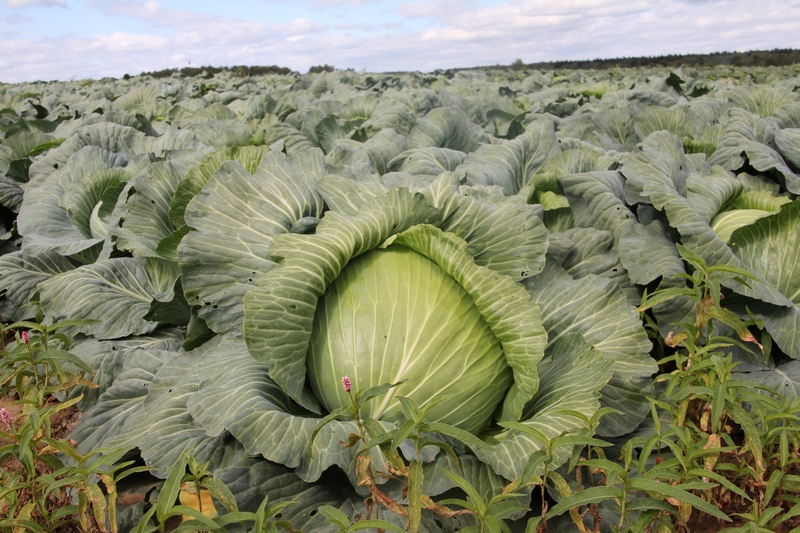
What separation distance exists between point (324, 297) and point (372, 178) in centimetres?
70

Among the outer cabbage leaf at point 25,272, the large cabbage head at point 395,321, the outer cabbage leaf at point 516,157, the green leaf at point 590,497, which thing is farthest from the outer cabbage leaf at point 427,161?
the outer cabbage leaf at point 25,272

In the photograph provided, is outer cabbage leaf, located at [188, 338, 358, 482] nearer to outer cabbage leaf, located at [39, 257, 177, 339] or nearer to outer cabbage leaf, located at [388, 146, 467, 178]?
outer cabbage leaf, located at [39, 257, 177, 339]

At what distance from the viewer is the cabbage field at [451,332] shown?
180 cm

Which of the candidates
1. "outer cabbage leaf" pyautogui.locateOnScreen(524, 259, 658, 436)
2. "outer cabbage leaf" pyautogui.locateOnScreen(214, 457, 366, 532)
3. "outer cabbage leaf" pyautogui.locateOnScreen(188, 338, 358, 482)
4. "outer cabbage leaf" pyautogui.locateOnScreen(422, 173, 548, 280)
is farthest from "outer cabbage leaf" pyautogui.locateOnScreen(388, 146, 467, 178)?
"outer cabbage leaf" pyautogui.locateOnScreen(214, 457, 366, 532)

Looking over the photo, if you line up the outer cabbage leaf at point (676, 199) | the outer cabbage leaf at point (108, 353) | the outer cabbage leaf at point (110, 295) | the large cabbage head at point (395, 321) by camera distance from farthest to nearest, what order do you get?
the outer cabbage leaf at point (110, 295), the outer cabbage leaf at point (108, 353), the outer cabbage leaf at point (676, 199), the large cabbage head at point (395, 321)

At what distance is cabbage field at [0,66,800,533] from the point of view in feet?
5.92

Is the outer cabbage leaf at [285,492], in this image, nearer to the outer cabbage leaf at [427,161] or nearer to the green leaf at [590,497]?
the green leaf at [590,497]

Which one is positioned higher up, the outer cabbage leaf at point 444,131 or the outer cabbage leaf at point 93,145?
the outer cabbage leaf at point 444,131

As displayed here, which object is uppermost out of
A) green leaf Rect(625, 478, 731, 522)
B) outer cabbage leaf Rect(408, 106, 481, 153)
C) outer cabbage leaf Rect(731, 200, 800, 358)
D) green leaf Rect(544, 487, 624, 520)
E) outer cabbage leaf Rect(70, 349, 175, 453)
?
outer cabbage leaf Rect(408, 106, 481, 153)

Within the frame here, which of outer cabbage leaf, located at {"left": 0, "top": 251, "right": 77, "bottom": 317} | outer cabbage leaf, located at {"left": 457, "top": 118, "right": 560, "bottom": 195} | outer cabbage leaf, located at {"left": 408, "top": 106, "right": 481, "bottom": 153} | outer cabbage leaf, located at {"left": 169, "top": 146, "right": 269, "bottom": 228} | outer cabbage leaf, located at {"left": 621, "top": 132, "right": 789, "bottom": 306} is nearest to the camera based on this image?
outer cabbage leaf, located at {"left": 621, "top": 132, "right": 789, "bottom": 306}

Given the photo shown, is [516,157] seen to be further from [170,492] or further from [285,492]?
[170,492]

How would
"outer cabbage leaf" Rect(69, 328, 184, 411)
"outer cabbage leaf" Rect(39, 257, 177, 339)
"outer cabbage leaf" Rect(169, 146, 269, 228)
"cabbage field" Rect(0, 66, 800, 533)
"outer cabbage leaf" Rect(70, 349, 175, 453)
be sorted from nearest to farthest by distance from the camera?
1. "cabbage field" Rect(0, 66, 800, 533)
2. "outer cabbage leaf" Rect(70, 349, 175, 453)
3. "outer cabbage leaf" Rect(69, 328, 184, 411)
4. "outer cabbage leaf" Rect(169, 146, 269, 228)
5. "outer cabbage leaf" Rect(39, 257, 177, 339)

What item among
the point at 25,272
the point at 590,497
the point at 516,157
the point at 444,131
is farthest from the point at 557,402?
the point at 25,272

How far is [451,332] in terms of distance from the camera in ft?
6.77
